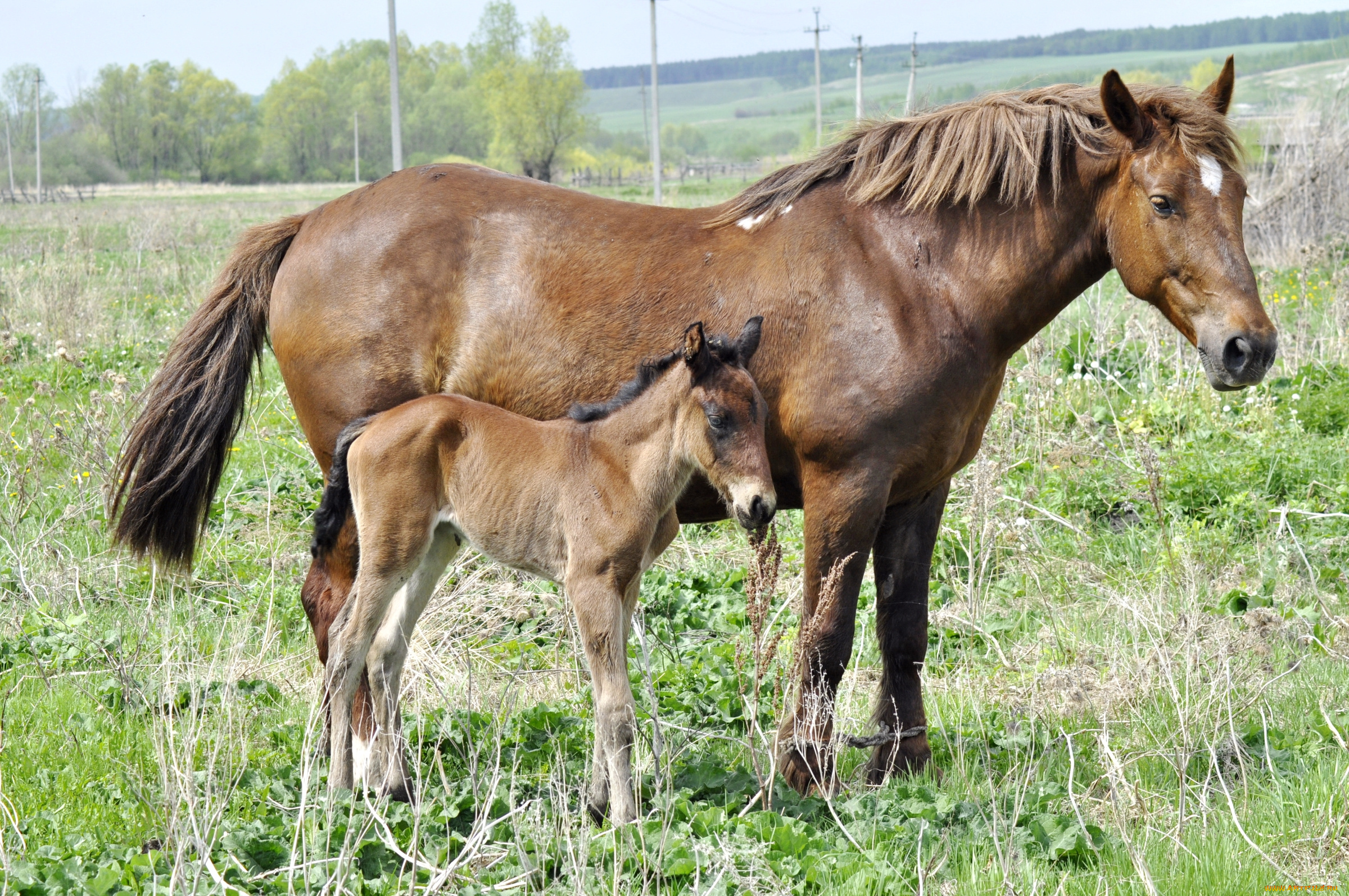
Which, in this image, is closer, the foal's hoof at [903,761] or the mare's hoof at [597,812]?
the mare's hoof at [597,812]

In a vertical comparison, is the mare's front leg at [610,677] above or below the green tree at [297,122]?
below

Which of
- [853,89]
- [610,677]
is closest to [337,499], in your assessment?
[610,677]

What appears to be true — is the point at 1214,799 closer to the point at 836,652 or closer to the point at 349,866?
the point at 836,652

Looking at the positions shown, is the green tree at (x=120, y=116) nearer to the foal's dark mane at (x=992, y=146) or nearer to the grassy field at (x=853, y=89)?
the grassy field at (x=853, y=89)

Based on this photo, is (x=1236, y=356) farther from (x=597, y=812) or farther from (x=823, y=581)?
(x=597, y=812)

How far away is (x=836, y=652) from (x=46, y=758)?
285cm

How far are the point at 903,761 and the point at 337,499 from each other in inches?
87.8

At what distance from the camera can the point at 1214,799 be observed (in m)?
3.69

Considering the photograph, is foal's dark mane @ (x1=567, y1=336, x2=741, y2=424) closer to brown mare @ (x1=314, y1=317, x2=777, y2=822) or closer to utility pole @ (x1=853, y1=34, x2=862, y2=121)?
brown mare @ (x1=314, y1=317, x2=777, y2=822)

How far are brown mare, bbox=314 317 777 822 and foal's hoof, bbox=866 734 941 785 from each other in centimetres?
106

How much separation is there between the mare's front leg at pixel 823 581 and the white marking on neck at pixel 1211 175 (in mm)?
1340

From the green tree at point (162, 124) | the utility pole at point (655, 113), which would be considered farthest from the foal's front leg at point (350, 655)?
the green tree at point (162, 124)

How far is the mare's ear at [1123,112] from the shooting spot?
3.45 metres

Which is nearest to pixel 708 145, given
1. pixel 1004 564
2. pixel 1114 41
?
pixel 1114 41
